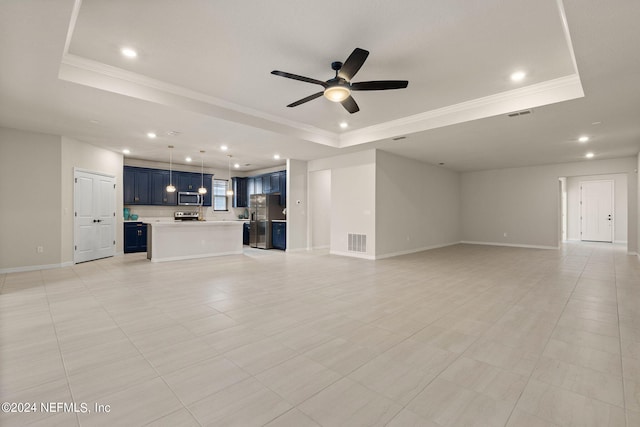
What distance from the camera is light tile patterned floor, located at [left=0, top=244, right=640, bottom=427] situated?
1.67 m

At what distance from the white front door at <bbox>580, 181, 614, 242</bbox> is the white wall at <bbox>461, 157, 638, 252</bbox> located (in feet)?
8.78

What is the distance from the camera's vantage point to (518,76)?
12.6 ft

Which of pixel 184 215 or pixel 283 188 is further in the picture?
pixel 283 188

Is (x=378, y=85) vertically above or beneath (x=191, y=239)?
above

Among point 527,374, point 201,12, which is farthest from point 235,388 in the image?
point 201,12

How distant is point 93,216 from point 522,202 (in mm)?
12210

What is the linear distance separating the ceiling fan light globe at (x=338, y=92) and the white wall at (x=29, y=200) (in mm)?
5992

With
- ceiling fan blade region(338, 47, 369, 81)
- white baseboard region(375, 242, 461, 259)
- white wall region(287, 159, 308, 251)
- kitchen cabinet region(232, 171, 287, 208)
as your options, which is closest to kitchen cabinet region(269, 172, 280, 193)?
kitchen cabinet region(232, 171, 287, 208)

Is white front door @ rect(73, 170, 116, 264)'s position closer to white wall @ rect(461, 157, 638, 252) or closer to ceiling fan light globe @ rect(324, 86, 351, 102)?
ceiling fan light globe @ rect(324, 86, 351, 102)

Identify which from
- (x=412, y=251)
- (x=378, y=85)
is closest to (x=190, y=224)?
(x=378, y=85)

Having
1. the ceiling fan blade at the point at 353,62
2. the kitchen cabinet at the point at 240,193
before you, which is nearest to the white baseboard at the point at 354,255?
the ceiling fan blade at the point at 353,62

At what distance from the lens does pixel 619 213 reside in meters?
9.79

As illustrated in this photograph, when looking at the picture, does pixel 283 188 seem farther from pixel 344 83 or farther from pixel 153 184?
pixel 344 83

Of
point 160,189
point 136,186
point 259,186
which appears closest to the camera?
point 136,186
